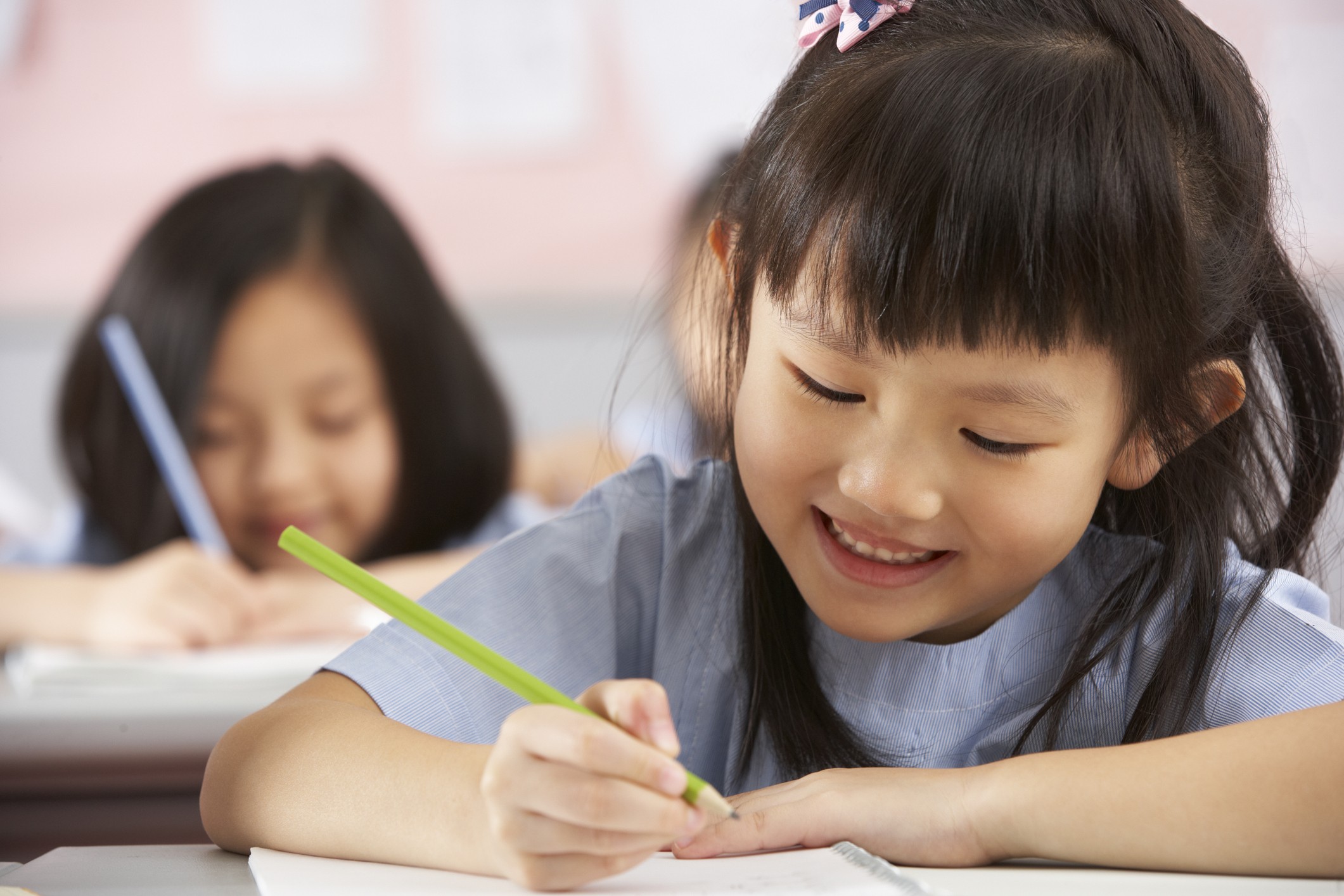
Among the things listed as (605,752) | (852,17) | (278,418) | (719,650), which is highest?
(852,17)

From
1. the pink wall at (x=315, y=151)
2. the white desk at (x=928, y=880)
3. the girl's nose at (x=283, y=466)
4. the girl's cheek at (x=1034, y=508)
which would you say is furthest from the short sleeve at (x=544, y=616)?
the pink wall at (x=315, y=151)

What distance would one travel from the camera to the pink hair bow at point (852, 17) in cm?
61

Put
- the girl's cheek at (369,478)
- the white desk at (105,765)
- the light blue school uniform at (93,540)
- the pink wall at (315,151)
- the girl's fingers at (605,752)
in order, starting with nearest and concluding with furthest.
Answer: the girl's fingers at (605,752) < the white desk at (105,765) < the girl's cheek at (369,478) < the light blue school uniform at (93,540) < the pink wall at (315,151)

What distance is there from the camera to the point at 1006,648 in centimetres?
67

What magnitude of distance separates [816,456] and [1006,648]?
19cm

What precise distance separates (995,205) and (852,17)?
0.16m

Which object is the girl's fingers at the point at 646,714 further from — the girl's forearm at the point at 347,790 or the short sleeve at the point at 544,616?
the short sleeve at the point at 544,616

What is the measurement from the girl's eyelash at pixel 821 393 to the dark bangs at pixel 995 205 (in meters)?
0.03

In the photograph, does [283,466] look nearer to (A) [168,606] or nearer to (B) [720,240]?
(A) [168,606]

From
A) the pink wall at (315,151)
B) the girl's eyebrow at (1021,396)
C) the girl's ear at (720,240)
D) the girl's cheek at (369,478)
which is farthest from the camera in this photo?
the pink wall at (315,151)

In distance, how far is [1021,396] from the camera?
521 mm

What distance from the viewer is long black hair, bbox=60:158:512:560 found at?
1438mm

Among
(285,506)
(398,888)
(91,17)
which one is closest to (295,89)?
(91,17)

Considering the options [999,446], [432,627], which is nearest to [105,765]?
[432,627]
